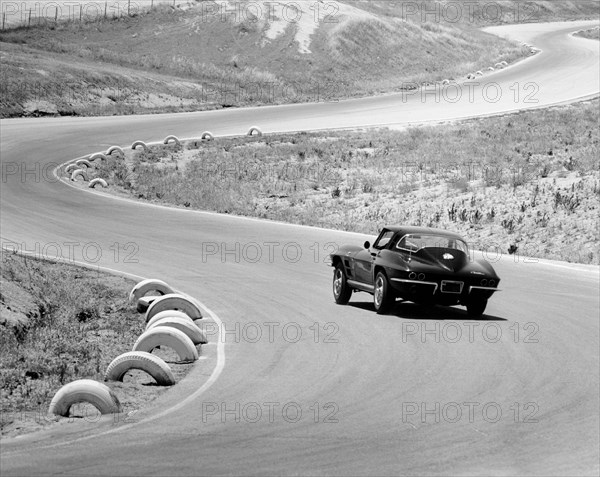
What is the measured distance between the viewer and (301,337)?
15789 mm

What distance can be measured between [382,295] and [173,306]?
10.2ft

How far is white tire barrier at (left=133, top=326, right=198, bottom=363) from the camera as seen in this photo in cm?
1405

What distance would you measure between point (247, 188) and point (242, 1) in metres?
41.3

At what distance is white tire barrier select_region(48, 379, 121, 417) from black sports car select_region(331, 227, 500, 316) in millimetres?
6849

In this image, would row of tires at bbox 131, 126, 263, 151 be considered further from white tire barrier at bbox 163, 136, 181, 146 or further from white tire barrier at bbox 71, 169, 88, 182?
white tire barrier at bbox 71, 169, 88, 182

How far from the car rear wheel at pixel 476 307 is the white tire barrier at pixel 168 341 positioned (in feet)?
16.2

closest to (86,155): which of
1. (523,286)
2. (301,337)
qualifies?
(523,286)

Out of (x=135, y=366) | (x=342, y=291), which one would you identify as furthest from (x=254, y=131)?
(x=135, y=366)

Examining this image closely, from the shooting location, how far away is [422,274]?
16.9 metres

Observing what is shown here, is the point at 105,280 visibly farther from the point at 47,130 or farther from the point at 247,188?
the point at 47,130

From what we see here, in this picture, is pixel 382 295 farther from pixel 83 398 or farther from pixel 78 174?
pixel 78 174

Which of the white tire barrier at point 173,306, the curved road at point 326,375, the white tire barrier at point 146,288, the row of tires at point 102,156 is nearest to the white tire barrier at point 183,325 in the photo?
the curved road at point 326,375

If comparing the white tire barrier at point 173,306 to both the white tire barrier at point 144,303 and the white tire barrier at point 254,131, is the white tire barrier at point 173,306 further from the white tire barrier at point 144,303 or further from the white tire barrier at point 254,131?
the white tire barrier at point 254,131

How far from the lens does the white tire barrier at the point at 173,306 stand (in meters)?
17.1
